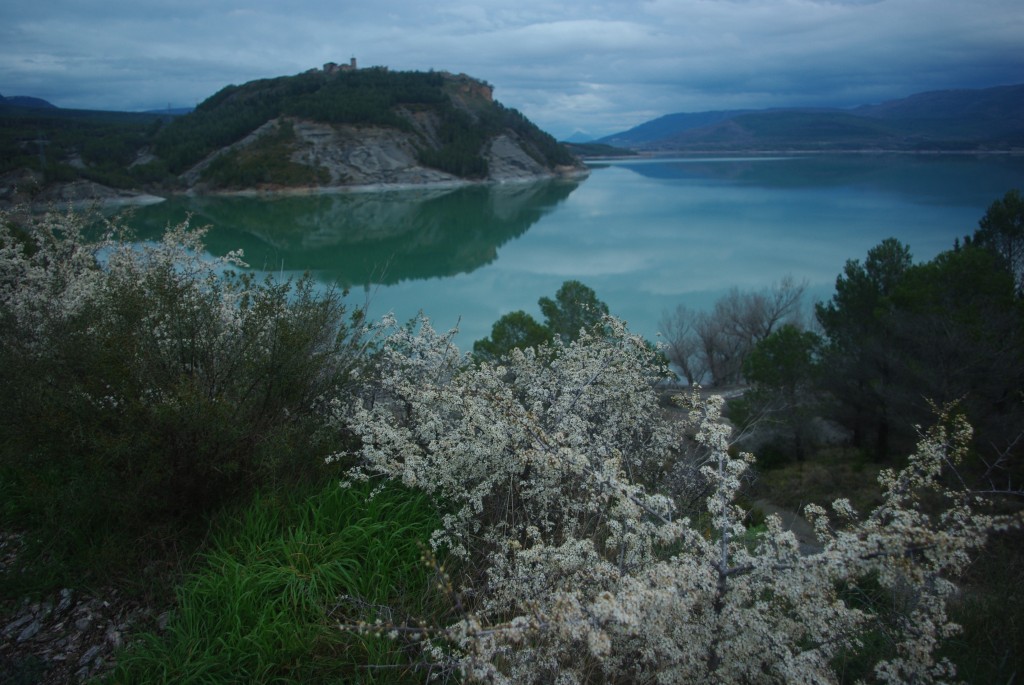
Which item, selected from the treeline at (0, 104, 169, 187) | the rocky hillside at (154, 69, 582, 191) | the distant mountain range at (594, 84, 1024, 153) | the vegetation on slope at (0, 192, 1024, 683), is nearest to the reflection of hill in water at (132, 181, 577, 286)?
the treeline at (0, 104, 169, 187)

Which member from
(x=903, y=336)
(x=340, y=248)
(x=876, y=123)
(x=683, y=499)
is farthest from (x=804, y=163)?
(x=683, y=499)

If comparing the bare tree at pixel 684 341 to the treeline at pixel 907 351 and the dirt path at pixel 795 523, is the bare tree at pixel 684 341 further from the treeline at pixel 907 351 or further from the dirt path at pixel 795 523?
the dirt path at pixel 795 523

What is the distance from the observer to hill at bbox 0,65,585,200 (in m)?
58.9

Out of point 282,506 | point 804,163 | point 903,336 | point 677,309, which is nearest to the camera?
point 282,506

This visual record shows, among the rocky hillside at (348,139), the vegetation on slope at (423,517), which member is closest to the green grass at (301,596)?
the vegetation on slope at (423,517)

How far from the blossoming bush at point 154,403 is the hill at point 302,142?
43645mm

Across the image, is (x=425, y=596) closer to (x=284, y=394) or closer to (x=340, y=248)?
(x=284, y=394)

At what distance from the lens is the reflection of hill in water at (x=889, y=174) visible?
5328 cm

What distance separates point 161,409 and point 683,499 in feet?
10.7

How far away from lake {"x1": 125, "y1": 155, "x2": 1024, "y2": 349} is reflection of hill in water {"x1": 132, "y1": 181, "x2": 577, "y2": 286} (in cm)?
16

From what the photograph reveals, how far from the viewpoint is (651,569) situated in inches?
94.5

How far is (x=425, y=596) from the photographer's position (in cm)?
320

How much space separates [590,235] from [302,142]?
42568 mm

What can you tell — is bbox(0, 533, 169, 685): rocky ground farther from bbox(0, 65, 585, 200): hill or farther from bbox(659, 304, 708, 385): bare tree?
bbox(0, 65, 585, 200): hill
